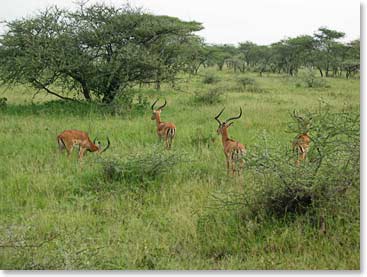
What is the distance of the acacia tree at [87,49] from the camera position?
9.65 meters

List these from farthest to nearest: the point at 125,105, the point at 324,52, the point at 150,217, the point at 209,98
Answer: the point at 324,52 < the point at 209,98 < the point at 125,105 < the point at 150,217

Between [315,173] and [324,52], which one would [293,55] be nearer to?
[324,52]

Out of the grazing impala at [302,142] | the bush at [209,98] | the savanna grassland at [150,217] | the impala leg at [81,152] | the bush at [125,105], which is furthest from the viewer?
the bush at [209,98]

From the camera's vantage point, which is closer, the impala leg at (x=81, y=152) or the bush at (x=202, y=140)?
the impala leg at (x=81, y=152)

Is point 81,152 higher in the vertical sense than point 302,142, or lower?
lower

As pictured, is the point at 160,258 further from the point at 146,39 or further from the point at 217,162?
the point at 146,39

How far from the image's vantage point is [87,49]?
10.1 metres

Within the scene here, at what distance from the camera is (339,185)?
11.2 feet

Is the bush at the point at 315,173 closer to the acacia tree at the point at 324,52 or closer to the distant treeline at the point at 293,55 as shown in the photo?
the distant treeline at the point at 293,55

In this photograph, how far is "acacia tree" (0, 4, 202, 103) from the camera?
9.65 metres

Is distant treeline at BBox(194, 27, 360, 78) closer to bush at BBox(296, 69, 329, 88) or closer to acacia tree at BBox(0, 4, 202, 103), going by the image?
bush at BBox(296, 69, 329, 88)

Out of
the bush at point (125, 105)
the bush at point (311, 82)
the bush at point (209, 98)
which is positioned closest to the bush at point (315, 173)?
the bush at point (125, 105)

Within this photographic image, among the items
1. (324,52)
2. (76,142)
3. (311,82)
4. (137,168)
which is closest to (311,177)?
(137,168)

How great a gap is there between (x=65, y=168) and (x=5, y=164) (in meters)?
0.75
